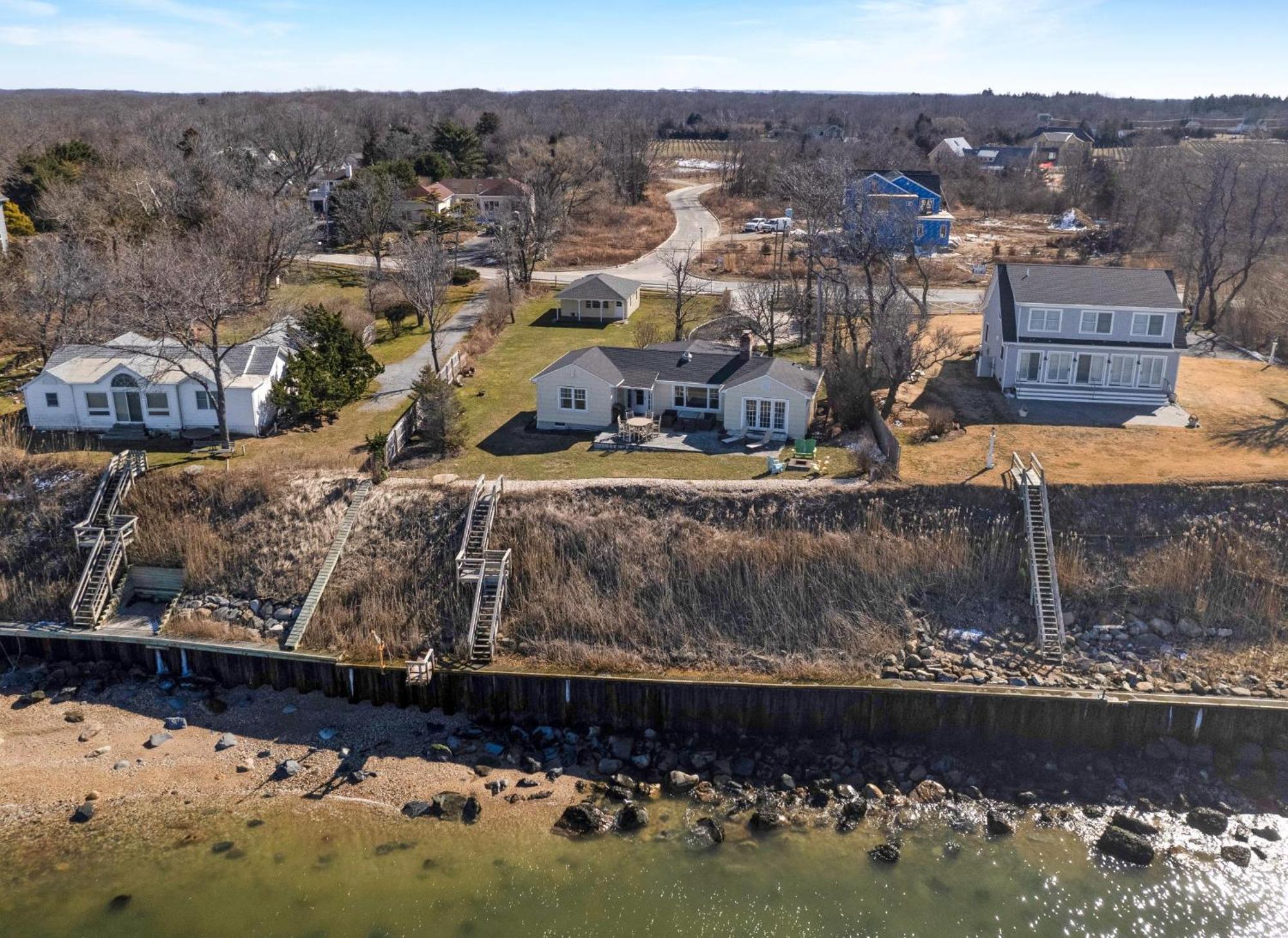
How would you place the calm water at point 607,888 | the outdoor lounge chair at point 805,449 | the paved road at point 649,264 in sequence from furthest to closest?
the paved road at point 649,264 → the outdoor lounge chair at point 805,449 → the calm water at point 607,888

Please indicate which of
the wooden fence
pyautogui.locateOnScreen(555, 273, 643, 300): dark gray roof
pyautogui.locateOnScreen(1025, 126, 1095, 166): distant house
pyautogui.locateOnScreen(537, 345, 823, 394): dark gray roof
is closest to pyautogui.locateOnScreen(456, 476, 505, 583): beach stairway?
the wooden fence

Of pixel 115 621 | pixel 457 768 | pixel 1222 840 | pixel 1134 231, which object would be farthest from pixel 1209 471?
pixel 1134 231

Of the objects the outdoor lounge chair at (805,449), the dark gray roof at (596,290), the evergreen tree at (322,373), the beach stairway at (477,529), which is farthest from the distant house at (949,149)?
the beach stairway at (477,529)

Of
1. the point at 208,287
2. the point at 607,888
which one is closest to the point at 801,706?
the point at 607,888

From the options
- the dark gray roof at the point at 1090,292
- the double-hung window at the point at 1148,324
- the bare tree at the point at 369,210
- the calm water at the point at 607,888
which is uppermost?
the bare tree at the point at 369,210

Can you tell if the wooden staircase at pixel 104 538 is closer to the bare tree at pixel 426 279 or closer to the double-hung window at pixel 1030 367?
the bare tree at pixel 426 279

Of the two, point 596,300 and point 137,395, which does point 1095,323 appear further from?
point 137,395

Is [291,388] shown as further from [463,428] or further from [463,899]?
[463,899]
